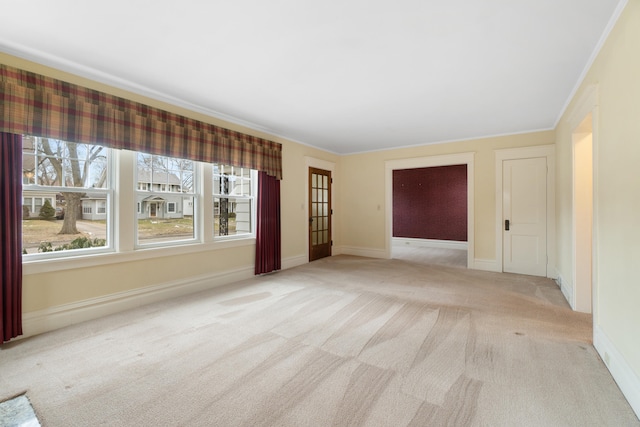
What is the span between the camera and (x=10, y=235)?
232 cm

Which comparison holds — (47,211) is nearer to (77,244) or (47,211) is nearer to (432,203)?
(77,244)

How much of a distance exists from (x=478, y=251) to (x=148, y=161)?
5.56 m

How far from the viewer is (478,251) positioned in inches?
202

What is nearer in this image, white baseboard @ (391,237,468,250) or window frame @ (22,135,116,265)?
window frame @ (22,135,116,265)

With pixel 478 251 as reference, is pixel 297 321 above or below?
below

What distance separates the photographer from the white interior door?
179 inches

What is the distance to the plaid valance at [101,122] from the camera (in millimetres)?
2359

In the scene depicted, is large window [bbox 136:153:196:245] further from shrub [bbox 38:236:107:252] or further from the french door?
the french door

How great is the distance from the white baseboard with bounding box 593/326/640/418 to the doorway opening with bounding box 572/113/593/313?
1.07m

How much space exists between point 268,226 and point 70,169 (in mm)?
2625

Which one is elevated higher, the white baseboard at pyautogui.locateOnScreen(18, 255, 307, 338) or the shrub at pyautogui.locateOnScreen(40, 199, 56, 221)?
the shrub at pyautogui.locateOnScreen(40, 199, 56, 221)

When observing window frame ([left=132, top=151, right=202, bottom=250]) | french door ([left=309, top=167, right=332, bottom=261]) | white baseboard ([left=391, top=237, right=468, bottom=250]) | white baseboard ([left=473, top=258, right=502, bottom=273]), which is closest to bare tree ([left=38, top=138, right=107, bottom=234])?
window frame ([left=132, top=151, right=202, bottom=250])

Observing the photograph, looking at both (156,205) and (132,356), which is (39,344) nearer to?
(132,356)

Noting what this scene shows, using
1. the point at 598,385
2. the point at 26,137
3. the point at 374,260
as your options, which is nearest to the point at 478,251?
the point at 374,260
